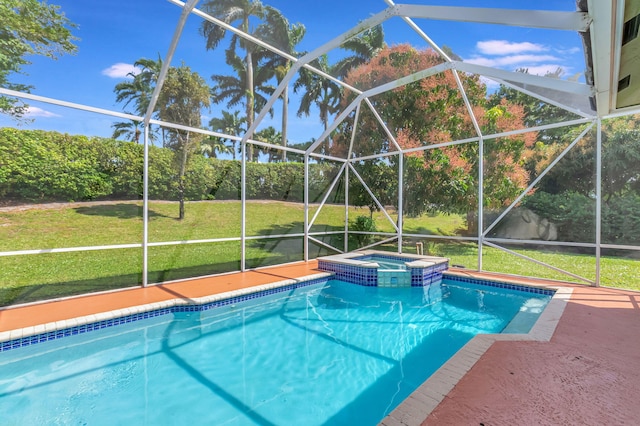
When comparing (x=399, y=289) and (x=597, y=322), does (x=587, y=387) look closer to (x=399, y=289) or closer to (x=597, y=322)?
(x=597, y=322)

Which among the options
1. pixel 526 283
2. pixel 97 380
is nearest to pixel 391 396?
pixel 97 380

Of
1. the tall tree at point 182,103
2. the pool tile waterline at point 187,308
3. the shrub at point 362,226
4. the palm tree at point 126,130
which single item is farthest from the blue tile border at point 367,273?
the palm tree at point 126,130

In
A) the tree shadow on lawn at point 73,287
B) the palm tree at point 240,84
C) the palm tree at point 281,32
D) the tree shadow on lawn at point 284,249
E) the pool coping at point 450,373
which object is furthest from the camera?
the tree shadow on lawn at point 284,249

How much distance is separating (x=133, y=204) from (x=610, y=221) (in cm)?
1343

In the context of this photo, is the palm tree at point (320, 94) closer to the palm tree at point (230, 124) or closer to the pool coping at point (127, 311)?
the palm tree at point (230, 124)

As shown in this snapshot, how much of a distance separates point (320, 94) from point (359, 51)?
60.5 inches

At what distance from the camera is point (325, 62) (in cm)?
745

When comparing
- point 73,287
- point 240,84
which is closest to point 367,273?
point 240,84

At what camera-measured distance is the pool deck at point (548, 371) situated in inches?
84.7

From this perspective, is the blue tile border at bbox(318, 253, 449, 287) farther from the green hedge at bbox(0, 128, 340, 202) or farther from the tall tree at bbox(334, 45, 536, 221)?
the green hedge at bbox(0, 128, 340, 202)

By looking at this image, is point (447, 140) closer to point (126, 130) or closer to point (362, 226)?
point (362, 226)

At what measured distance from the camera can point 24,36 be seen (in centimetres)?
619

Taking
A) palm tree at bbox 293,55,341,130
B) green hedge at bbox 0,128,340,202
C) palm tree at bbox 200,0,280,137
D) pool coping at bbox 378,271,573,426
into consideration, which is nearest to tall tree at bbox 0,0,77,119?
green hedge at bbox 0,128,340,202

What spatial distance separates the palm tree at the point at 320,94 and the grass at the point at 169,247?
3.05 metres
